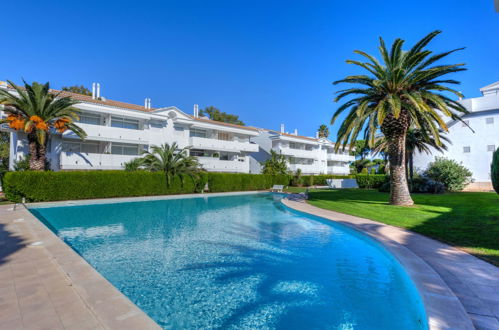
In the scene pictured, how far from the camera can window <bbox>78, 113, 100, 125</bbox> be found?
1032 inches

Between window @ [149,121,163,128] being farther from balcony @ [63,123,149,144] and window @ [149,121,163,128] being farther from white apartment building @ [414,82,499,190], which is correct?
white apartment building @ [414,82,499,190]

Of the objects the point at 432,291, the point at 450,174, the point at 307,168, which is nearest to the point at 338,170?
the point at 307,168

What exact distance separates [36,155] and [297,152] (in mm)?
36243

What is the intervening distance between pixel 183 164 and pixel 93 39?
13.1 m

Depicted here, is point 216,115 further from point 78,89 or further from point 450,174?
point 450,174

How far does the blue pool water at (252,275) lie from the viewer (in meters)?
4.37

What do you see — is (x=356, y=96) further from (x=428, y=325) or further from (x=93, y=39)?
(x=93, y=39)

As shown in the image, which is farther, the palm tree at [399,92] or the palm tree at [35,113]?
the palm tree at [35,113]

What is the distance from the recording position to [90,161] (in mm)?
24234

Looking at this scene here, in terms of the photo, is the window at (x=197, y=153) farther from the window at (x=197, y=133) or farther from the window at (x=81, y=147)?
the window at (x=81, y=147)

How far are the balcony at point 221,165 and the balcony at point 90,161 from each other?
8.67m

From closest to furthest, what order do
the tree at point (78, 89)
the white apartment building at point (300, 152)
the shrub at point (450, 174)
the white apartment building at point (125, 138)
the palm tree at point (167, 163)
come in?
the white apartment building at point (125, 138), the palm tree at point (167, 163), the shrub at point (450, 174), the tree at point (78, 89), the white apartment building at point (300, 152)

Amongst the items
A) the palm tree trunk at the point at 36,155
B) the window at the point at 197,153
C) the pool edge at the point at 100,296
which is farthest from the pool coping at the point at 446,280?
the window at the point at 197,153

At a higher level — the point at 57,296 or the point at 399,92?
the point at 399,92
